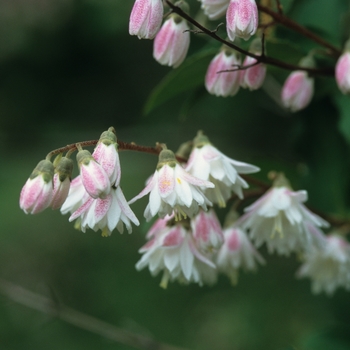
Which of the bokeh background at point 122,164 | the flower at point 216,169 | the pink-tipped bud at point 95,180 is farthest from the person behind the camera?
the bokeh background at point 122,164

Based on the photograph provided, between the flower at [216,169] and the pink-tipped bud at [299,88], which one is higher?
the pink-tipped bud at [299,88]

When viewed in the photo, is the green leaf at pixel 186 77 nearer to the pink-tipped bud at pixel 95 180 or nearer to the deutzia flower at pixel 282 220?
the deutzia flower at pixel 282 220

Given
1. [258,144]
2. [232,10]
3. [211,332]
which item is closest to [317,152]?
[232,10]

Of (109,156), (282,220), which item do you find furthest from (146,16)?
(282,220)

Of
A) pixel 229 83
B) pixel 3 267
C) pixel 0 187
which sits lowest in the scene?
pixel 3 267

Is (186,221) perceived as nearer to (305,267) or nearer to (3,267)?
(305,267)

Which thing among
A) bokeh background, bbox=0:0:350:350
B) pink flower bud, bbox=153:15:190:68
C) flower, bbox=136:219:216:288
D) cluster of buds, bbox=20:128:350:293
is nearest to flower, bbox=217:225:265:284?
cluster of buds, bbox=20:128:350:293

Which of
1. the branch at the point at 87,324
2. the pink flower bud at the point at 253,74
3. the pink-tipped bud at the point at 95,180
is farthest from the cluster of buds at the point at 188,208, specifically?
the branch at the point at 87,324

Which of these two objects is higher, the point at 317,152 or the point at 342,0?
the point at 342,0
